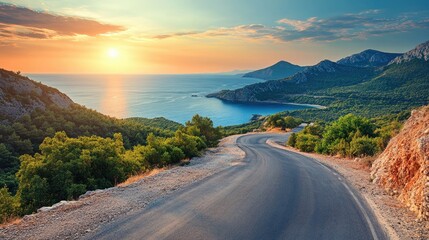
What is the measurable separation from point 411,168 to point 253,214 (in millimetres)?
7416

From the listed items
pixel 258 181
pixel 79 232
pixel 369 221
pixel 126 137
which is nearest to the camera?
pixel 79 232

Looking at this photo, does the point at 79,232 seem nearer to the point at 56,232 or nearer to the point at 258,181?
the point at 56,232

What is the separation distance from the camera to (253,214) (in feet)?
33.0

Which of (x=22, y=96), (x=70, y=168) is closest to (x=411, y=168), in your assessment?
(x=70, y=168)

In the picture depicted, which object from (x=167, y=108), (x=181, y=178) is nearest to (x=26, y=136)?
(x=181, y=178)

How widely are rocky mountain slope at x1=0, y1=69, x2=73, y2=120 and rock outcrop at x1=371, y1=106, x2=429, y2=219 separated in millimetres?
46145

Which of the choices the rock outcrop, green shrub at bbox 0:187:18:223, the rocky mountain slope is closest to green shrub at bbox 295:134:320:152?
the rock outcrop

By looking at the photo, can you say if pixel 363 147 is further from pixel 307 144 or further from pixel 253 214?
pixel 253 214

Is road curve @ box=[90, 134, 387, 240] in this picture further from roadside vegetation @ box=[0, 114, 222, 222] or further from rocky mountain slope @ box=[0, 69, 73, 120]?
rocky mountain slope @ box=[0, 69, 73, 120]

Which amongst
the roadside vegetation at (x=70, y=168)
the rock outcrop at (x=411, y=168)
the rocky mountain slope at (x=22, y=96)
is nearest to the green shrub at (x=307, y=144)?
the rock outcrop at (x=411, y=168)

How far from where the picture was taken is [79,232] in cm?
816

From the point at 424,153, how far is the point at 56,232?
1305cm

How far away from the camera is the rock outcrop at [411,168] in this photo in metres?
10.9

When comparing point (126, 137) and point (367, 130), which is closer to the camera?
point (367, 130)
